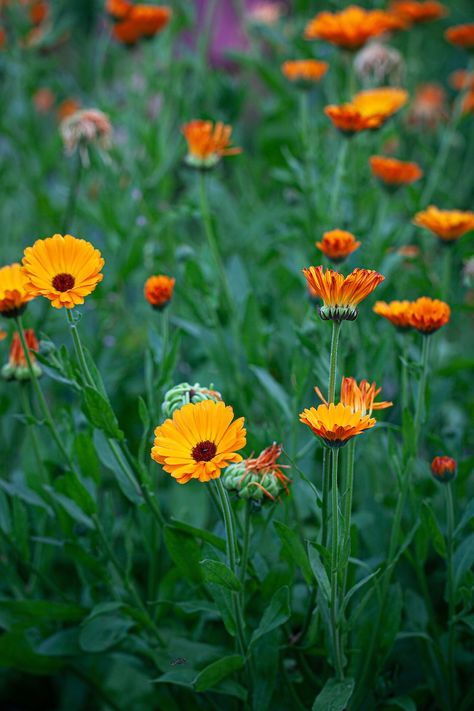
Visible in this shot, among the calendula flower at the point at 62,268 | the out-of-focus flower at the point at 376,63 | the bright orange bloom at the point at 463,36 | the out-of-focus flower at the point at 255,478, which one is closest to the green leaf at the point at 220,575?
the out-of-focus flower at the point at 255,478

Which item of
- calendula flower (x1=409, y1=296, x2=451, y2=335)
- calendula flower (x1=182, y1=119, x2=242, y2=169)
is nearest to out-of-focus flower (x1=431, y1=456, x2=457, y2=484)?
calendula flower (x1=409, y1=296, x2=451, y2=335)

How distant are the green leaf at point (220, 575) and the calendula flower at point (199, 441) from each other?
0.11 meters

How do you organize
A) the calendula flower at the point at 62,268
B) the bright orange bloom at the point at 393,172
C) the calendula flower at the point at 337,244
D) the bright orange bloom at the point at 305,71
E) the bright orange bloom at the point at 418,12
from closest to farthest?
the calendula flower at the point at 62,268
the calendula flower at the point at 337,244
the bright orange bloom at the point at 393,172
the bright orange bloom at the point at 305,71
the bright orange bloom at the point at 418,12

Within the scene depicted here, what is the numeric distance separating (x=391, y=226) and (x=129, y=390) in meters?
0.67

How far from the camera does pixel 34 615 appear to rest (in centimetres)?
118

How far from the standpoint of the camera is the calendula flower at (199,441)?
0.80m

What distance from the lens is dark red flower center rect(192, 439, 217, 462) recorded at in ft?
2.68

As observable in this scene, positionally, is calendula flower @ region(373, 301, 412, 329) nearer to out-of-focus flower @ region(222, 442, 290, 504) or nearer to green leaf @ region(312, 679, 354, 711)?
out-of-focus flower @ region(222, 442, 290, 504)

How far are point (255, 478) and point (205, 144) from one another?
0.68 metres

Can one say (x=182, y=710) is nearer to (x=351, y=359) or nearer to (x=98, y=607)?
(x=98, y=607)

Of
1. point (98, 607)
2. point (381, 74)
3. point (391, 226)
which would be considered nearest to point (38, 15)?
point (381, 74)

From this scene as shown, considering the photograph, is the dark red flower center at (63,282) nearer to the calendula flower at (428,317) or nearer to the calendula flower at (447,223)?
the calendula flower at (428,317)

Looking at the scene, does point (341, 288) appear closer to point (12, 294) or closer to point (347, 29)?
point (12, 294)

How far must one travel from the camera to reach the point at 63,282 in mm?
904
